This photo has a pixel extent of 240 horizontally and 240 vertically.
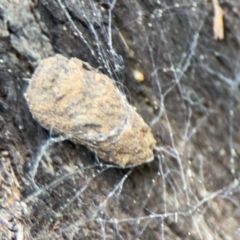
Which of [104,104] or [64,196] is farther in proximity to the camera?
[64,196]

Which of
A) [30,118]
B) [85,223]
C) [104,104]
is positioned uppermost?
[104,104]

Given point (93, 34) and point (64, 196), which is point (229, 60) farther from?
point (64, 196)

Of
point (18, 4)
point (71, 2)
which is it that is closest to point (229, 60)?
point (71, 2)

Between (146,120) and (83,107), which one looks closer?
(83,107)

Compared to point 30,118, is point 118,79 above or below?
above
